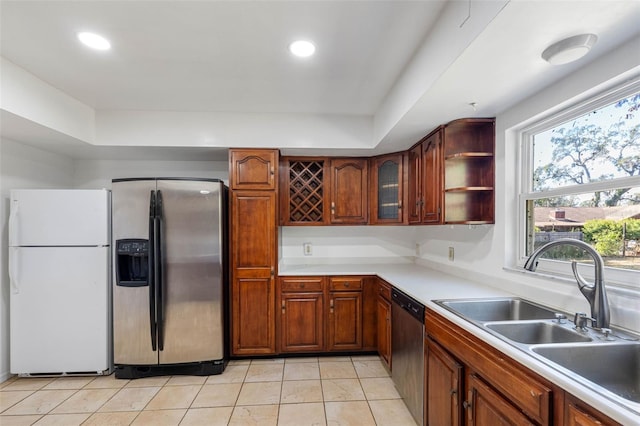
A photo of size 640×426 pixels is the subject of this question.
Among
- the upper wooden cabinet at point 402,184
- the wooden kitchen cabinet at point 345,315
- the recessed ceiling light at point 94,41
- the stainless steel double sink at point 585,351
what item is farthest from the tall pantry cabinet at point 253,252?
the stainless steel double sink at point 585,351

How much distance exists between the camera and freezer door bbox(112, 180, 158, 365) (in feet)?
8.39

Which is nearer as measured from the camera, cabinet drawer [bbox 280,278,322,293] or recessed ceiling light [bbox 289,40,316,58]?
recessed ceiling light [bbox 289,40,316,58]

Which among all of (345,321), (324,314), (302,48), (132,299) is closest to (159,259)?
(132,299)

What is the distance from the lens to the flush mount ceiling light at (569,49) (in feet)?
3.86

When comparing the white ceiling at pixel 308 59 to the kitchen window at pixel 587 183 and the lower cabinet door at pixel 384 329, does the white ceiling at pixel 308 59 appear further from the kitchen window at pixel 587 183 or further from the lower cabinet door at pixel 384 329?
the lower cabinet door at pixel 384 329

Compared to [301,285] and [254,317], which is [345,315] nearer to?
[301,285]

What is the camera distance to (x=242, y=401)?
2242 mm

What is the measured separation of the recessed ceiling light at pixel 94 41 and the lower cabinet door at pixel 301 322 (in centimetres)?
233

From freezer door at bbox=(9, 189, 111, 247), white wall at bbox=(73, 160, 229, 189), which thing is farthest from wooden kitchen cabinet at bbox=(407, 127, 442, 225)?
freezer door at bbox=(9, 189, 111, 247)

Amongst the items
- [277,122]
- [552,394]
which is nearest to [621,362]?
[552,394]

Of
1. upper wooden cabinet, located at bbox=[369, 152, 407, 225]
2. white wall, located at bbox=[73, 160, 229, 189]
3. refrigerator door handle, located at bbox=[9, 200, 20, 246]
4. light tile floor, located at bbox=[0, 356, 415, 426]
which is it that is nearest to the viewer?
light tile floor, located at bbox=[0, 356, 415, 426]

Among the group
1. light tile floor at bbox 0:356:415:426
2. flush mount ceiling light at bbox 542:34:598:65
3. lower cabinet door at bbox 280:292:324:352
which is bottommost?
light tile floor at bbox 0:356:415:426

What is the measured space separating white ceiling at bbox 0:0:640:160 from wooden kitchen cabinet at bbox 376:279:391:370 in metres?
1.40

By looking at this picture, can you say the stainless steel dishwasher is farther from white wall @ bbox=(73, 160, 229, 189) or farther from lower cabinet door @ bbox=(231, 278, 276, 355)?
white wall @ bbox=(73, 160, 229, 189)
